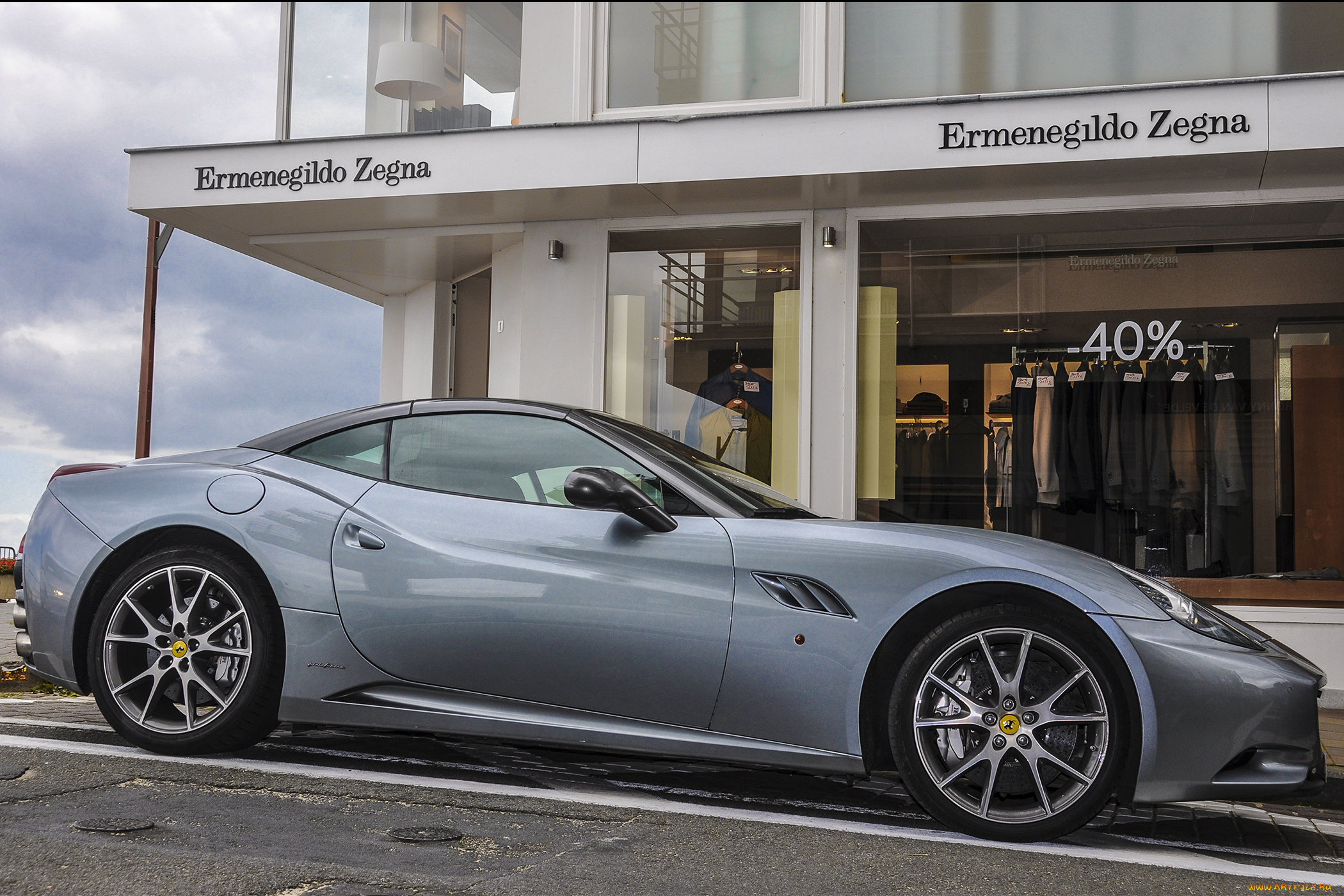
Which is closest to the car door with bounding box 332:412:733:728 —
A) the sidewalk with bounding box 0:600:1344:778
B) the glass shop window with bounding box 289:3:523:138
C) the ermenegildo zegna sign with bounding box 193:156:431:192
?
the sidewalk with bounding box 0:600:1344:778

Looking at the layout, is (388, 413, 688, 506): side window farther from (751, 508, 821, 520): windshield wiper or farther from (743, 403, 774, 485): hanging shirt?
(743, 403, 774, 485): hanging shirt

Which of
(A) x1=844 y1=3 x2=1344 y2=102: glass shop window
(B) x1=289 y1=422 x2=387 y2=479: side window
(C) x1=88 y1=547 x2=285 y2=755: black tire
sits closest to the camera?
(C) x1=88 y1=547 x2=285 y2=755: black tire

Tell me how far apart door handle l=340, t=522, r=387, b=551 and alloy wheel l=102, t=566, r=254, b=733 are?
0.43 metres

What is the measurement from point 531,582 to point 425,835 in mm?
857

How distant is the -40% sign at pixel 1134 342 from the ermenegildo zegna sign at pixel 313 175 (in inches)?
194

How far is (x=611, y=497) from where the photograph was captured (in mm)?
3521

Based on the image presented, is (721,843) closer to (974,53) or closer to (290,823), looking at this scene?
(290,823)

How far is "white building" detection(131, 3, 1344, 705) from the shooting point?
7402mm

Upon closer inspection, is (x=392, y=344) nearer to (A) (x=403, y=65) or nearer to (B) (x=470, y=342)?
(B) (x=470, y=342)

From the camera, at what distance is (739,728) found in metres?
3.39

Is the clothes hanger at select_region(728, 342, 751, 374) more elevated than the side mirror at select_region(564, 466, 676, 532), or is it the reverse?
the clothes hanger at select_region(728, 342, 751, 374)

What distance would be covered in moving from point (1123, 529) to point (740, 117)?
390cm

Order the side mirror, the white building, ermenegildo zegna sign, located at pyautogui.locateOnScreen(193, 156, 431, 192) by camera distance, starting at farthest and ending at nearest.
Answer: ermenegildo zegna sign, located at pyautogui.locateOnScreen(193, 156, 431, 192)
the white building
the side mirror

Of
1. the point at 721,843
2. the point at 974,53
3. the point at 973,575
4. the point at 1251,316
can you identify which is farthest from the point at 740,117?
the point at 721,843
